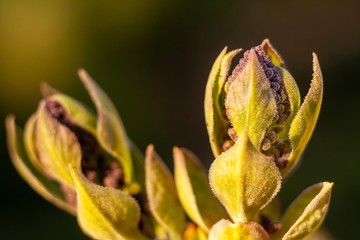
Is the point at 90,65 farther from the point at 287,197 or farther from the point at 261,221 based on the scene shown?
the point at 261,221

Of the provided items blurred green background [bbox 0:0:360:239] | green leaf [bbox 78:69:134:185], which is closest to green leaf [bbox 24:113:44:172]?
green leaf [bbox 78:69:134:185]

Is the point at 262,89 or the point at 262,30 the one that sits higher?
the point at 262,89

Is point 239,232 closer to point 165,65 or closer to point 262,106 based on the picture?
point 262,106

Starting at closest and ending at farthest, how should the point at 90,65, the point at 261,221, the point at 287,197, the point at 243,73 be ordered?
the point at 243,73
the point at 261,221
the point at 287,197
the point at 90,65

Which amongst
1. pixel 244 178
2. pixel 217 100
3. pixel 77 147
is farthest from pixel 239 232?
pixel 77 147

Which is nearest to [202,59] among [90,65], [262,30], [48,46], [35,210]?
[262,30]

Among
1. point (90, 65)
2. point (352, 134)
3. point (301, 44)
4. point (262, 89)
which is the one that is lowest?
point (352, 134)

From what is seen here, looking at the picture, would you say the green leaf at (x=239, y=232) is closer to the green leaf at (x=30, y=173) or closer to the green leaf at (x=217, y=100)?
the green leaf at (x=217, y=100)
